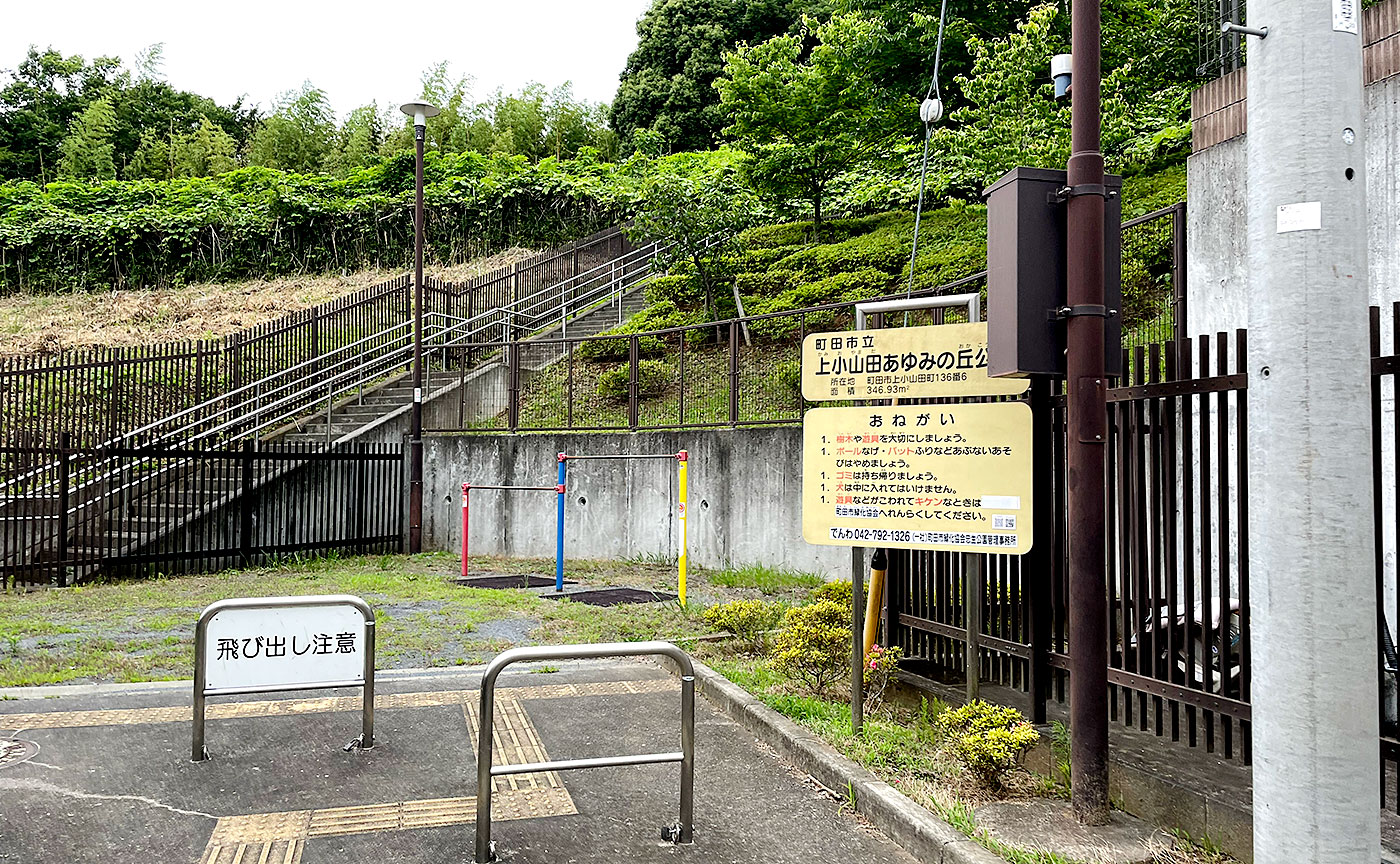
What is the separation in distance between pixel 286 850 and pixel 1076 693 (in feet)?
11.8

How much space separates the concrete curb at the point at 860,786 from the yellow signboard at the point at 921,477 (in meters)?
1.19

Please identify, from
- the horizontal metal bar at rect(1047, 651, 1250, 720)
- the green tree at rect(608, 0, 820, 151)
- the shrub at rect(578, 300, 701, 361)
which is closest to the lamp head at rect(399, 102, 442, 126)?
the shrub at rect(578, 300, 701, 361)

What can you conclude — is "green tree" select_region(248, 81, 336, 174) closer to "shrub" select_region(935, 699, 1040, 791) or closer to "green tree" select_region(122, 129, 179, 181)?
"green tree" select_region(122, 129, 179, 181)

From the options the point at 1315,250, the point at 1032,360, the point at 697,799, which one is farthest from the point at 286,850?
the point at 1315,250

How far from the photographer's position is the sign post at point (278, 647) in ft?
17.7

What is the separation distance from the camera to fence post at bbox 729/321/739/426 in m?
14.1

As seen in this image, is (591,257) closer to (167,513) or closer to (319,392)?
(319,392)

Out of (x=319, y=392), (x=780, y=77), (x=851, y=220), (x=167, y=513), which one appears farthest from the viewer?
(x=851, y=220)

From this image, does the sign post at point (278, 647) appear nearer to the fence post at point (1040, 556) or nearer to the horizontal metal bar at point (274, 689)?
the horizontal metal bar at point (274, 689)

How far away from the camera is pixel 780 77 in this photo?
2352 cm

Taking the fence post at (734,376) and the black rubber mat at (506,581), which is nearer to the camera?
the black rubber mat at (506,581)

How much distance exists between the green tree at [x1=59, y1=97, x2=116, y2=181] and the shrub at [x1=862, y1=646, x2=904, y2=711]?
4931cm

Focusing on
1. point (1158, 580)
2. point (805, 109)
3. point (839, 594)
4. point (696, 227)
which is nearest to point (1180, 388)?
point (1158, 580)

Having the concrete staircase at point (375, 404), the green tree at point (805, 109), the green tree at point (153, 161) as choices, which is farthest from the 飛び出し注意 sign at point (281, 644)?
the green tree at point (153, 161)
